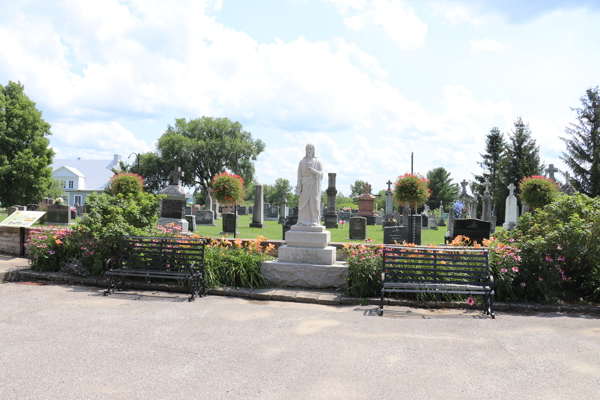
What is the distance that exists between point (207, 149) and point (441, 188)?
39.7 m

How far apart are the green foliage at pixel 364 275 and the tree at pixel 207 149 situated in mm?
42127

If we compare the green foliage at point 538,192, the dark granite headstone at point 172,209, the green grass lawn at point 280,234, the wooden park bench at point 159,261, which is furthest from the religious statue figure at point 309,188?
the green foliage at point 538,192

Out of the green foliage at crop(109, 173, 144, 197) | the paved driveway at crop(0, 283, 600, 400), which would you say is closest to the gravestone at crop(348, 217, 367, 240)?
the paved driveway at crop(0, 283, 600, 400)

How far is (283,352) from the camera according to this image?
4.65 metres

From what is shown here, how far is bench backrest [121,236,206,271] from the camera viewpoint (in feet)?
25.7

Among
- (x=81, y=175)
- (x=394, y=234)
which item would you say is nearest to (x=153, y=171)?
(x=81, y=175)

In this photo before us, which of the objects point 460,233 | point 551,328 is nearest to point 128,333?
point 551,328

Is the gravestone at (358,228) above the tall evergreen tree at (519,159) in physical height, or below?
below

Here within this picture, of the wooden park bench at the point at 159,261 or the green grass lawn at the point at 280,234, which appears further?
the green grass lawn at the point at 280,234

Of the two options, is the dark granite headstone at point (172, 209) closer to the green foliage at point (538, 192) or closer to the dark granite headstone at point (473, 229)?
the dark granite headstone at point (473, 229)

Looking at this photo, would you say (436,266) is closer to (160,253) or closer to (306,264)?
(306,264)

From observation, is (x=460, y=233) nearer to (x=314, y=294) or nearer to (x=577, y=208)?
(x=577, y=208)

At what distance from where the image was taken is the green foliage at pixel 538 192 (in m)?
23.7

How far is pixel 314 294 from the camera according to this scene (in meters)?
7.38
